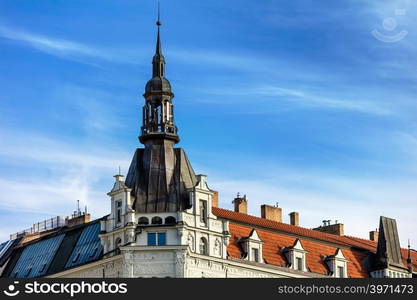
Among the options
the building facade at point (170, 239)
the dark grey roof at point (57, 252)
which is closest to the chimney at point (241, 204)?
the building facade at point (170, 239)

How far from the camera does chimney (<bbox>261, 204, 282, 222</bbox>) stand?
15725 centimetres

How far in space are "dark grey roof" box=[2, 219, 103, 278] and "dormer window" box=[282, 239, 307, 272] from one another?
20.8 meters

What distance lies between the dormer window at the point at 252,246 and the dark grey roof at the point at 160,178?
906cm

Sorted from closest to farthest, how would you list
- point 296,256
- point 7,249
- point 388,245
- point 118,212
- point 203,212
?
1. point 118,212
2. point 203,212
3. point 296,256
4. point 388,245
5. point 7,249

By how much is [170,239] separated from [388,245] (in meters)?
37.2

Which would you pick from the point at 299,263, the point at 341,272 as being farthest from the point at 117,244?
the point at 341,272

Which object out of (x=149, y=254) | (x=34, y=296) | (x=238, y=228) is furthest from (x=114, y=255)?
(x=34, y=296)

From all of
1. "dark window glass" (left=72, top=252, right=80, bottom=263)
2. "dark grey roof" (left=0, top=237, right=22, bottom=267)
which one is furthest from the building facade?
"dark grey roof" (left=0, top=237, right=22, bottom=267)

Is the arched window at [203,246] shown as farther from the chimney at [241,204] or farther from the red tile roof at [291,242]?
the chimney at [241,204]

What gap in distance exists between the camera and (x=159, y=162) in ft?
435

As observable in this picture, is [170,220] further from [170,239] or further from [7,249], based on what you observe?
[7,249]

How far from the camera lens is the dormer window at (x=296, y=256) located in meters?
142

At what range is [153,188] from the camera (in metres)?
130

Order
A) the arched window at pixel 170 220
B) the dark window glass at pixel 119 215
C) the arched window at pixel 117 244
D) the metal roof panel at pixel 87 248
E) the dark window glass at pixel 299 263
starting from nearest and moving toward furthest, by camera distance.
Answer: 1. the arched window at pixel 170 220
2. the arched window at pixel 117 244
3. the dark window glass at pixel 119 215
4. the metal roof panel at pixel 87 248
5. the dark window glass at pixel 299 263
